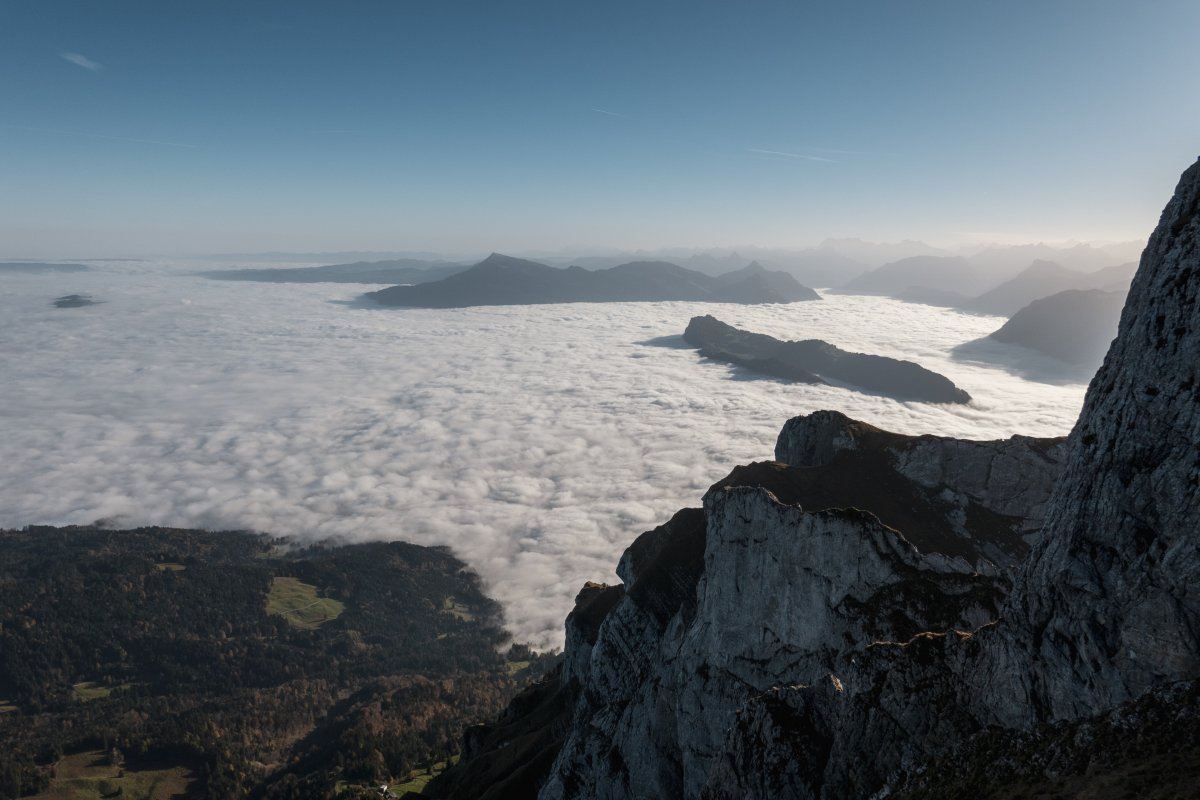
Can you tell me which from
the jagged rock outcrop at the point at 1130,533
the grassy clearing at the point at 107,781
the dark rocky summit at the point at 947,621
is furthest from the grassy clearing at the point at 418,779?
the jagged rock outcrop at the point at 1130,533

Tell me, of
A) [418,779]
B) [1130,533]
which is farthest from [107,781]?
[1130,533]

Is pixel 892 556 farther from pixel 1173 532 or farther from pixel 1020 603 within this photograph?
pixel 1173 532

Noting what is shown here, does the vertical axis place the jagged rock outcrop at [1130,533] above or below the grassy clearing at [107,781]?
above

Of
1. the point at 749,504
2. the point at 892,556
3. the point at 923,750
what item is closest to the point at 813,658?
the point at 892,556

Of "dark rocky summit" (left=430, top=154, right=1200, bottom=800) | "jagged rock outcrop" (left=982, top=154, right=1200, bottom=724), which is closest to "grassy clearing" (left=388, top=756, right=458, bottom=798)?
"dark rocky summit" (left=430, top=154, right=1200, bottom=800)

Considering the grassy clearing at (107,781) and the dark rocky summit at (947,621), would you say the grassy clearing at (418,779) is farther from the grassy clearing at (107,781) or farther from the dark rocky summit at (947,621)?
the grassy clearing at (107,781)

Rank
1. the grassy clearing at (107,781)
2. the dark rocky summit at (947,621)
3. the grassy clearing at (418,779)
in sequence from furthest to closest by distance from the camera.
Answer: the grassy clearing at (107,781) < the grassy clearing at (418,779) < the dark rocky summit at (947,621)
